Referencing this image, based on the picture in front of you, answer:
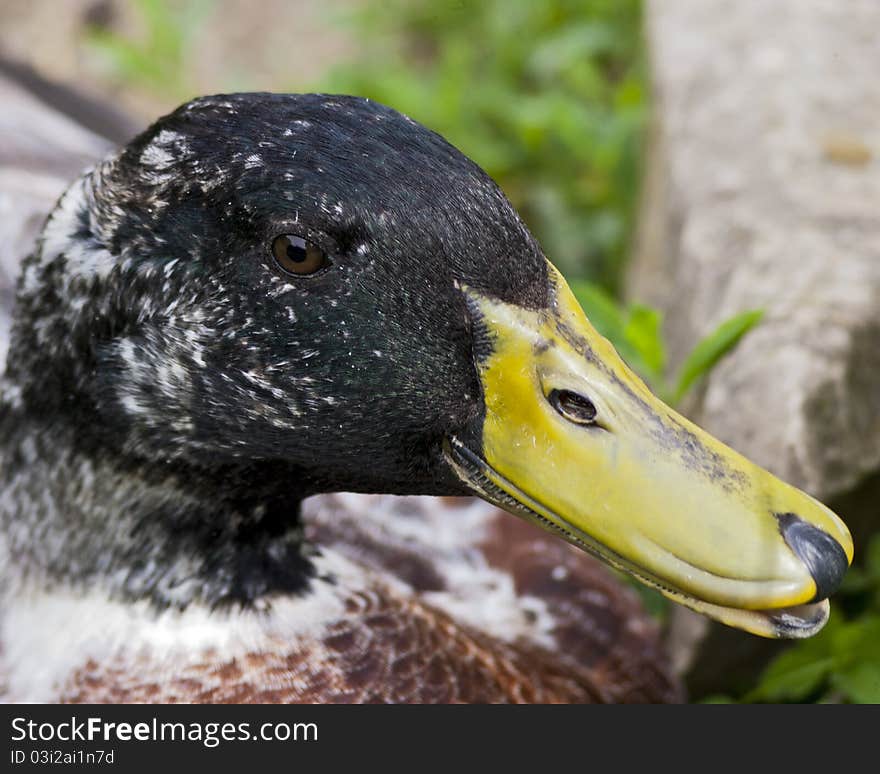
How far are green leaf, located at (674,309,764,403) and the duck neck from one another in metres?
0.78

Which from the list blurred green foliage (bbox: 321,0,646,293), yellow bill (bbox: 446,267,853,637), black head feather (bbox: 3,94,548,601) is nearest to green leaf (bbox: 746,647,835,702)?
yellow bill (bbox: 446,267,853,637)

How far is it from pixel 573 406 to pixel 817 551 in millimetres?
314

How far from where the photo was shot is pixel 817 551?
1.48 m

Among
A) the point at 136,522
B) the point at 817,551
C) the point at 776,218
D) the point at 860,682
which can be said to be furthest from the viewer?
the point at 776,218

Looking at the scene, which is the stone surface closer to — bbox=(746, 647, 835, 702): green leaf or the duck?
bbox=(746, 647, 835, 702): green leaf

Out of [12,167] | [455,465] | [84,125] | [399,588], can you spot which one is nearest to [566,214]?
[84,125]

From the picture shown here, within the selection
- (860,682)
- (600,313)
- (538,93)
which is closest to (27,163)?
(600,313)

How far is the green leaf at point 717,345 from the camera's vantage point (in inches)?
86.5

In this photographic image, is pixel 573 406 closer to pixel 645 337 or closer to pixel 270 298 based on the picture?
pixel 270 298

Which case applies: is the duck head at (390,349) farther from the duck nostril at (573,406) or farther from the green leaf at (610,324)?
the green leaf at (610,324)

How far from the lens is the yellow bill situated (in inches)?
58.2

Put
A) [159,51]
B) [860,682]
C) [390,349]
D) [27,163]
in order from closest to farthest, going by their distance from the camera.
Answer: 1. [390,349]
2. [860,682]
3. [27,163]
4. [159,51]

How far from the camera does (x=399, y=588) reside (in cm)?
215

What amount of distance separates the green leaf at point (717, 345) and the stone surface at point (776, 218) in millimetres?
96
